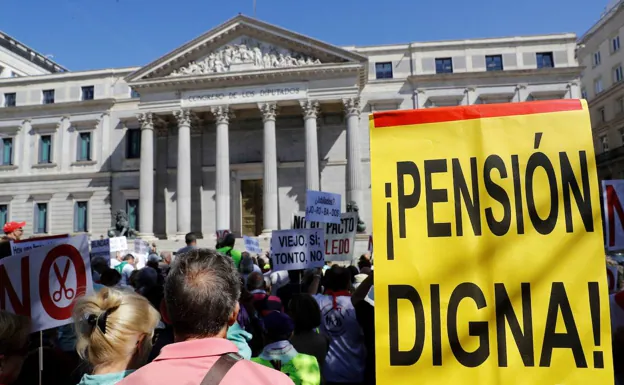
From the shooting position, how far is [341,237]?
1107 centimetres

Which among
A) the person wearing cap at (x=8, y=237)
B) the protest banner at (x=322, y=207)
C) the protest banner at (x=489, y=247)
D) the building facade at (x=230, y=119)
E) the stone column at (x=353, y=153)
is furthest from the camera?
the building facade at (x=230, y=119)

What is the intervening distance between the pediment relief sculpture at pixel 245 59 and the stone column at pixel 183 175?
310 centimetres

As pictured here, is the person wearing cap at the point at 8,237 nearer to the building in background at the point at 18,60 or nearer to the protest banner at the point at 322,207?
the protest banner at the point at 322,207

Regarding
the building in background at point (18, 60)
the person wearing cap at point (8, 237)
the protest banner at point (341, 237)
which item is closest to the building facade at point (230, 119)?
the building in background at point (18, 60)

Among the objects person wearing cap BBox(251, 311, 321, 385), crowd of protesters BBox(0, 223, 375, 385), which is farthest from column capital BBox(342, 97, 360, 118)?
person wearing cap BBox(251, 311, 321, 385)

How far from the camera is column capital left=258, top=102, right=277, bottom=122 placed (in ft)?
105

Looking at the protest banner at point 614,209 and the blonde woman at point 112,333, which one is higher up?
the protest banner at point 614,209

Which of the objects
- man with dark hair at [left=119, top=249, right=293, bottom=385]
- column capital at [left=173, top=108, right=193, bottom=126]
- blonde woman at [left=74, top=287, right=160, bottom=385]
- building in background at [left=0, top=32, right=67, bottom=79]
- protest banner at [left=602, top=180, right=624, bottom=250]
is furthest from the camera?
building in background at [left=0, top=32, right=67, bottom=79]


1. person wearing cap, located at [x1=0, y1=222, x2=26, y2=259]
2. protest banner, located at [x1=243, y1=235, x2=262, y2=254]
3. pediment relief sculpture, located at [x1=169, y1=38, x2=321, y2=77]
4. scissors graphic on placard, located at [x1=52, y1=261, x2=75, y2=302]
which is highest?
pediment relief sculpture, located at [x1=169, y1=38, x2=321, y2=77]

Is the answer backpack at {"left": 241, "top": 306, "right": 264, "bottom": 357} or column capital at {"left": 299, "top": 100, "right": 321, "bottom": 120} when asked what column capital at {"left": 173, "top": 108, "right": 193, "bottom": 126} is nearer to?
column capital at {"left": 299, "top": 100, "right": 321, "bottom": 120}

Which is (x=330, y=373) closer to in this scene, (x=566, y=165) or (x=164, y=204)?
(x=566, y=165)

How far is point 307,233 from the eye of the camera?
9148mm

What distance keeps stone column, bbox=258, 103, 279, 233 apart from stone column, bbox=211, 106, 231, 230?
8.37 ft

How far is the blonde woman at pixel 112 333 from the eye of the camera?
2.71m
